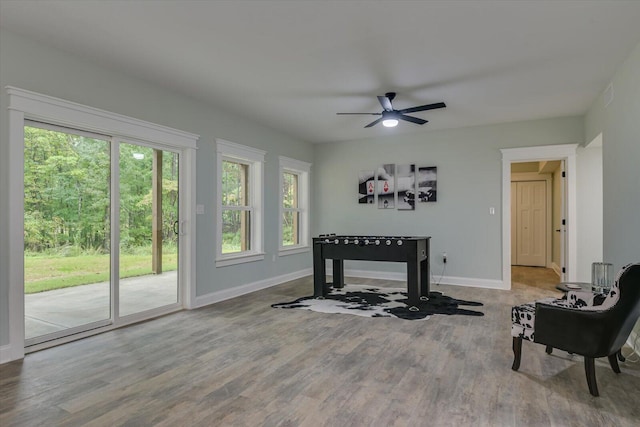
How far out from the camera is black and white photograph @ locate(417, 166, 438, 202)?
6.04 m

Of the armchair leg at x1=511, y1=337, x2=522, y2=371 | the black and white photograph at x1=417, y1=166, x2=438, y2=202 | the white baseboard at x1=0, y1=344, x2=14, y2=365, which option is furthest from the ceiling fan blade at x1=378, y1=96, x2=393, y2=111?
the white baseboard at x1=0, y1=344, x2=14, y2=365

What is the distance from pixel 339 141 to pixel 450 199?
235cm

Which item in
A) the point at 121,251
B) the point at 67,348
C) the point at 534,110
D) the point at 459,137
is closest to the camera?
the point at 67,348

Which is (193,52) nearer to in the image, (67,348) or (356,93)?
(356,93)

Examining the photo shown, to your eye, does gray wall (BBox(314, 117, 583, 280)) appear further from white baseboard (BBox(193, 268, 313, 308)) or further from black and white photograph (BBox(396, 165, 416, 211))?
white baseboard (BBox(193, 268, 313, 308))

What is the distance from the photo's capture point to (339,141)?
689 cm

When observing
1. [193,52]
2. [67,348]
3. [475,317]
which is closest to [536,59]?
[475,317]

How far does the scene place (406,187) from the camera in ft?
20.6

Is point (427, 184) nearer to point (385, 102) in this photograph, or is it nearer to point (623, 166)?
point (385, 102)

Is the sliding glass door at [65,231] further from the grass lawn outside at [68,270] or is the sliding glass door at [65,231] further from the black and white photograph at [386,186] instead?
the black and white photograph at [386,186]

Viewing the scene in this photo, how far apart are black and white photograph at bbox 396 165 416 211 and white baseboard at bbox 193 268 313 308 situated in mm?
2235

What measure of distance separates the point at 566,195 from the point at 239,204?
192 inches

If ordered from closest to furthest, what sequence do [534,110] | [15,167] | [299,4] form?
[299,4] < [15,167] < [534,110]

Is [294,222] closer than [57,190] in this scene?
No
